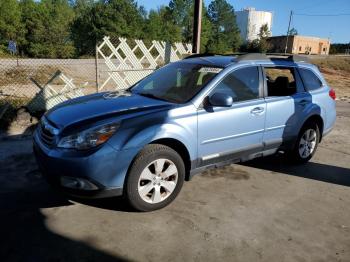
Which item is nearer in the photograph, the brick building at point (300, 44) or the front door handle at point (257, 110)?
the front door handle at point (257, 110)

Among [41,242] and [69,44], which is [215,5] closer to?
[69,44]

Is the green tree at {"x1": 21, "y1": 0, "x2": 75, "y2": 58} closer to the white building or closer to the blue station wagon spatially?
the blue station wagon

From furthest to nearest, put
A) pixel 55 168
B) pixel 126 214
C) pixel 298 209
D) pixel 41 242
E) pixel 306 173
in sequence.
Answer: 1. pixel 306 173
2. pixel 298 209
3. pixel 126 214
4. pixel 55 168
5. pixel 41 242

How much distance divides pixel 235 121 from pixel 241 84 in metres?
0.53

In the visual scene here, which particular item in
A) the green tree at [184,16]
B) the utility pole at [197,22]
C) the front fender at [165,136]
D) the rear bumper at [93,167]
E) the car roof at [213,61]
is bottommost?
the rear bumper at [93,167]

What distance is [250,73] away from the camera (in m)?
4.66

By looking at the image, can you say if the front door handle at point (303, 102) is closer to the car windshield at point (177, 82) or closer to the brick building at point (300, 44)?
the car windshield at point (177, 82)

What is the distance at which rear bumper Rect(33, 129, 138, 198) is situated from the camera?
3.33m

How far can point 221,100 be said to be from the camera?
13.1 feet

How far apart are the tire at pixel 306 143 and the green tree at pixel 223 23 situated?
69.0m

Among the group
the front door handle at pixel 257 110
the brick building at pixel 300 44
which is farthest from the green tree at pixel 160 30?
the front door handle at pixel 257 110

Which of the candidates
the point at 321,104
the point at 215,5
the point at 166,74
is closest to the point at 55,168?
the point at 166,74

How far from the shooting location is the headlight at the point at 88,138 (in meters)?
3.39

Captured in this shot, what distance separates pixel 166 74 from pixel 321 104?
99.4 inches
